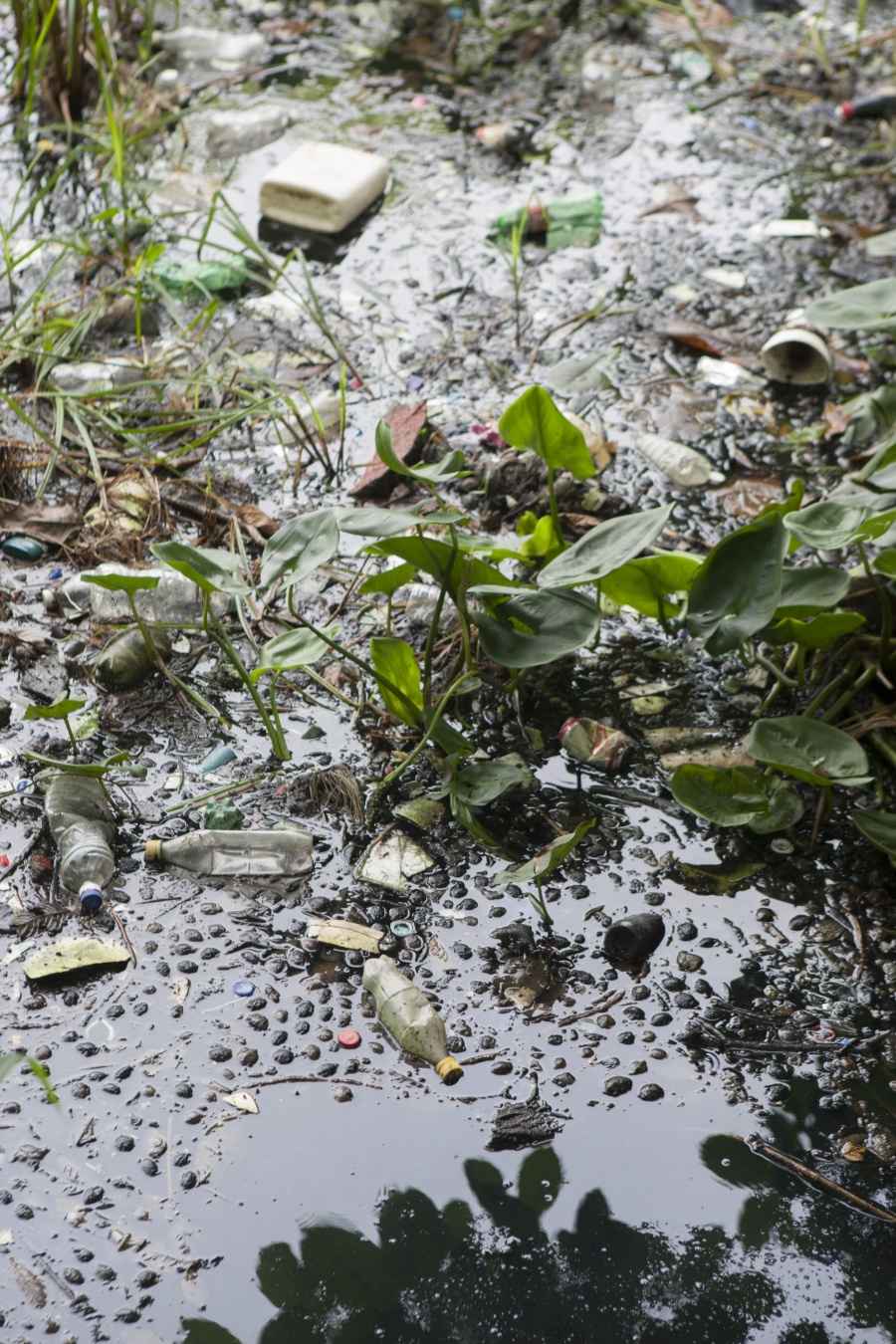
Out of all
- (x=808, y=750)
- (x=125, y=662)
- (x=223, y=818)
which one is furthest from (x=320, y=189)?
(x=808, y=750)

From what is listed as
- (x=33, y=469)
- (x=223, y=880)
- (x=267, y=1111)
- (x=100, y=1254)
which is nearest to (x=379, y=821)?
(x=223, y=880)

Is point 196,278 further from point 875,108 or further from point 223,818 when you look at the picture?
point 875,108

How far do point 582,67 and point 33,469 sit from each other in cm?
194

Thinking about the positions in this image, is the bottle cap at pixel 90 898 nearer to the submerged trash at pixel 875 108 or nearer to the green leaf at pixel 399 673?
the green leaf at pixel 399 673

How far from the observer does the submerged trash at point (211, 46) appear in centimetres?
271

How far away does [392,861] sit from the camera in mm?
1191

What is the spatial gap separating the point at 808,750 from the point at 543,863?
32cm

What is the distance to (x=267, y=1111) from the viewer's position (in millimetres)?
996

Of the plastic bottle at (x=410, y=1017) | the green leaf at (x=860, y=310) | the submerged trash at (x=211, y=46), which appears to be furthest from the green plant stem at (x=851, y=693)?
the submerged trash at (x=211, y=46)

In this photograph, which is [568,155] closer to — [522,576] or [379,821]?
[522,576]

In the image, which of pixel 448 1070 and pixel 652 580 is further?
pixel 652 580

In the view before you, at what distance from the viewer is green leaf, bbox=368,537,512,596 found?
3.77 feet

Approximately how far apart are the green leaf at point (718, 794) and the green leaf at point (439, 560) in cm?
29

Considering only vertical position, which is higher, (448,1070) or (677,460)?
(677,460)
